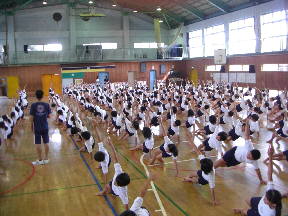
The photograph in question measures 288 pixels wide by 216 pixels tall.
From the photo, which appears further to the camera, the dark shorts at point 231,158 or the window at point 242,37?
the window at point 242,37

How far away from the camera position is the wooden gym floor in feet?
19.8

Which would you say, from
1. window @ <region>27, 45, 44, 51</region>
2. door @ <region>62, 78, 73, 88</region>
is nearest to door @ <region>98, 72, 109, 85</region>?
door @ <region>62, 78, 73, 88</region>

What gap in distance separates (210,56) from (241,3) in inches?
230

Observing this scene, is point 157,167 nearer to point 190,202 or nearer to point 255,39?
point 190,202

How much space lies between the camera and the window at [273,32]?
74.2ft

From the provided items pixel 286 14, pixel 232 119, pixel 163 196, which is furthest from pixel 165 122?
pixel 286 14

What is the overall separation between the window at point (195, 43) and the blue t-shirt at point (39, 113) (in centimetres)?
2692

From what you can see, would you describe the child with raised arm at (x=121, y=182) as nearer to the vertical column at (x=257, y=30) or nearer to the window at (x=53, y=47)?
the vertical column at (x=257, y=30)

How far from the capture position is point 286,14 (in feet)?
72.5

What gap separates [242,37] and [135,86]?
1025cm

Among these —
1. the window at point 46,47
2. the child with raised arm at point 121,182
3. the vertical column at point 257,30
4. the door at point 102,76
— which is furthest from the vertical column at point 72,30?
the child with raised arm at point 121,182

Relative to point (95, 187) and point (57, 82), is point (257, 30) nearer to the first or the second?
point (57, 82)

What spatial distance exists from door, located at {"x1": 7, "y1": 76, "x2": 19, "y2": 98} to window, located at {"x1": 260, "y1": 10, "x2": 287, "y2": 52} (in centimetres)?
2294

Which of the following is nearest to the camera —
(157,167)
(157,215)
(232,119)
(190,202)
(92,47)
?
(157,215)
